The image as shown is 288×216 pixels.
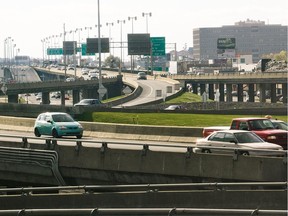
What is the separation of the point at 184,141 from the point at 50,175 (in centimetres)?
1048

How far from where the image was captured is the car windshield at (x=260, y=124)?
32.9 m

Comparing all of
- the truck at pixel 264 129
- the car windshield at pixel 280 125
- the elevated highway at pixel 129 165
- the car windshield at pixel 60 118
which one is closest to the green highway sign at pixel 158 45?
the car windshield at pixel 60 118

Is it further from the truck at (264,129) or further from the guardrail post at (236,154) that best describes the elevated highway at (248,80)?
the guardrail post at (236,154)

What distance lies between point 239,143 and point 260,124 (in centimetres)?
567

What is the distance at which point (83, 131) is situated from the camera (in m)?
44.6

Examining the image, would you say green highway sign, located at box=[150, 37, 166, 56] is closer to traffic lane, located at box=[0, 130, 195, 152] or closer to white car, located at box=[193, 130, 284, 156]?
traffic lane, located at box=[0, 130, 195, 152]

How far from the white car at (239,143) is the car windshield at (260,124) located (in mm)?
4245

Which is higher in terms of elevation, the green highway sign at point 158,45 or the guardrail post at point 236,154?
the green highway sign at point 158,45

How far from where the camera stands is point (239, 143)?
27.5 metres

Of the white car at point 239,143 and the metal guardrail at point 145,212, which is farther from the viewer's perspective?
the white car at point 239,143

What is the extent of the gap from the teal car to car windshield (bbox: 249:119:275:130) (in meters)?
10.1

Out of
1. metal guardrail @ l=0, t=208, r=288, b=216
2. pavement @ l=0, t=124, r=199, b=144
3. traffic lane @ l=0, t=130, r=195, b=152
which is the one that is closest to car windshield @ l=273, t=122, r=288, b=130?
traffic lane @ l=0, t=130, r=195, b=152

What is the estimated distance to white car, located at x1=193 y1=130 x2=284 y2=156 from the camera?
1022 inches

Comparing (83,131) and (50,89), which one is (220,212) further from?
(50,89)
